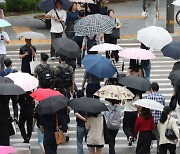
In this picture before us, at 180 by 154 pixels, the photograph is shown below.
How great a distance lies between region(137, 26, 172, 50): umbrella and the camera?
14992 mm

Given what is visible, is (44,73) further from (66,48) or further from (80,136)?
(80,136)

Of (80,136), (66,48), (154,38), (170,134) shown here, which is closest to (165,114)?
(170,134)

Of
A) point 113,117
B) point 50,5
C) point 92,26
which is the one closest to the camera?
point 113,117

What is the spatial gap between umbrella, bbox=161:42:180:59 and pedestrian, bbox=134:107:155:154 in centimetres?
309

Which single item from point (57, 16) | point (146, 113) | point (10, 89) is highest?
point (57, 16)

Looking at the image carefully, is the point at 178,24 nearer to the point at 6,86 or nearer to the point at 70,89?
the point at 70,89

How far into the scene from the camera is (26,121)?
42.3ft

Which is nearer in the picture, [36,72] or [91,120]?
[91,120]

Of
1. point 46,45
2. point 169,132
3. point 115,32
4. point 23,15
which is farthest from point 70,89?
point 23,15

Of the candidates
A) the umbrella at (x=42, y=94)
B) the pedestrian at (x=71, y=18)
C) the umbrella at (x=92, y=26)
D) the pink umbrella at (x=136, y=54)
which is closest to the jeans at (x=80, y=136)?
the umbrella at (x=42, y=94)

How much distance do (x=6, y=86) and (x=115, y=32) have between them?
28.0 ft

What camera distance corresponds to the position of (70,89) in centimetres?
1397

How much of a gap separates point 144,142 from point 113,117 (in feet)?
2.41

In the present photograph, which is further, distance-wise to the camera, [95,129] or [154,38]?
[154,38]
